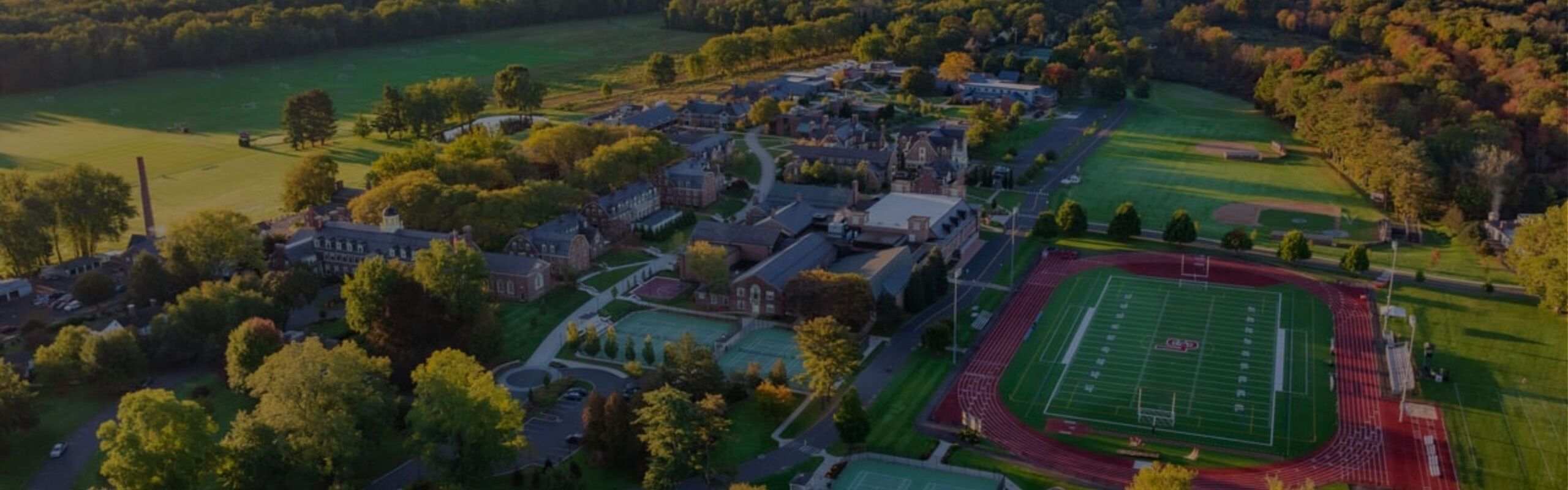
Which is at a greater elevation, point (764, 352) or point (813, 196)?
point (813, 196)

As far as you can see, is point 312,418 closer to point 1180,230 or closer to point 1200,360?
point 1200,360

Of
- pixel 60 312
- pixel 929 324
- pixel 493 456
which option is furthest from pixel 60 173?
pixel 929 324

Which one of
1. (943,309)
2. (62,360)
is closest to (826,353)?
(943,309)

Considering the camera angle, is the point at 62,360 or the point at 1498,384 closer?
the point at 62,360

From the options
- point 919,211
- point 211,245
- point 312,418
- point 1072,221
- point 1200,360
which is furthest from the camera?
point 1072,221

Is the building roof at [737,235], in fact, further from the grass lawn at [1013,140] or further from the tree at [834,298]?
the grass lawn at [1013,140]

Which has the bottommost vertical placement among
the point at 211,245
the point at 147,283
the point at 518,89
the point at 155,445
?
the point at 155,445

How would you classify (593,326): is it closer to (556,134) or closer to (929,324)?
(929,324)
